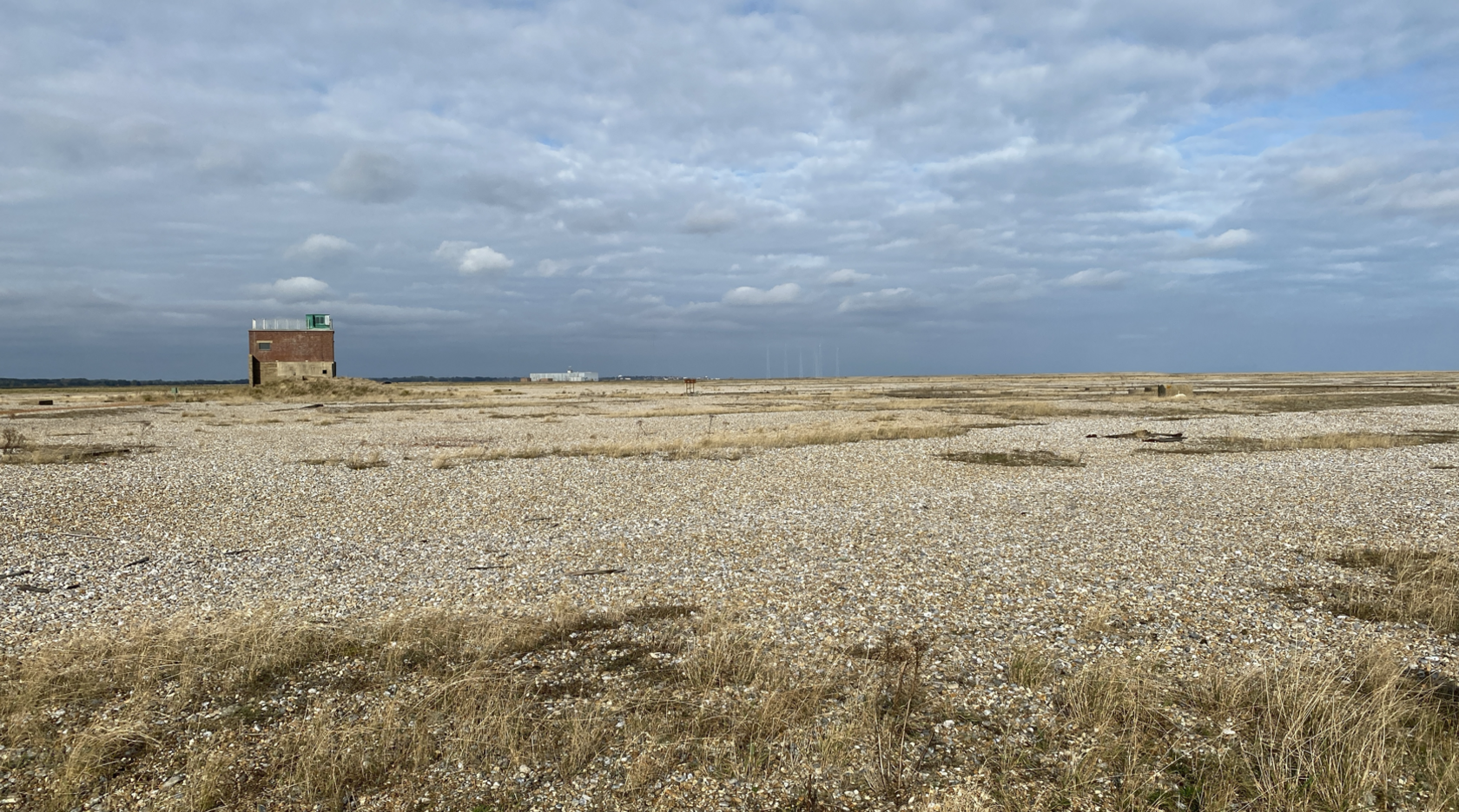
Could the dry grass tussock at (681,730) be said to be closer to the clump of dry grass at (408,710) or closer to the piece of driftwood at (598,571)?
the clump of dry grass at (408,710)

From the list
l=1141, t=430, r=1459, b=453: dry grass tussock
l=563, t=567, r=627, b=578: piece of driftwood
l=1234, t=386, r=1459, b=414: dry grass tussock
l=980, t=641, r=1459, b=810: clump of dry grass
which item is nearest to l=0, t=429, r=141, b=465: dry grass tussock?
l=563, t=567, r=627, b=578: piece of driftwood

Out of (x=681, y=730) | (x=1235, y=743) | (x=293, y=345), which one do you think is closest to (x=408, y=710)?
(x=681, y=730)

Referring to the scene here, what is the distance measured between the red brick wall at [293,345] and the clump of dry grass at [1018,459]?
7859 cm

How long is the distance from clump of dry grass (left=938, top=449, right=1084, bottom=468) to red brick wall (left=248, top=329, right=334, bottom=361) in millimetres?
78594

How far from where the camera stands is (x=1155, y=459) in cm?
2627

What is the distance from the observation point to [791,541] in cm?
1469

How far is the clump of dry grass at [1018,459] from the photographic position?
25578 millimetres

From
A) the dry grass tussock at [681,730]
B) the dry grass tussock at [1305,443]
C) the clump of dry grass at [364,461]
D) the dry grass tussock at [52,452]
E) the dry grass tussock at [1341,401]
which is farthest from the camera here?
the dry grass tussock at [1341,401]

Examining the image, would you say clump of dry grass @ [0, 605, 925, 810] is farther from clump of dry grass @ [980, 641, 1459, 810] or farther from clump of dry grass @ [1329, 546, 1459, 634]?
clump of dry grass @ [1329, 546, 1459, 634]

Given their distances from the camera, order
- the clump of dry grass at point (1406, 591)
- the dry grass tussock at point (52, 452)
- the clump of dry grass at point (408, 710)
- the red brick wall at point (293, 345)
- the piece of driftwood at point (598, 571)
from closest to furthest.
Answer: the clump of dry grass at point (408, 710) < the clump of dry grass at point (1406, 591) < the piece of driftwood at point (598, 571) < the dry grass tussock at point (52, 452) < the red brick wall at point (293, 345)

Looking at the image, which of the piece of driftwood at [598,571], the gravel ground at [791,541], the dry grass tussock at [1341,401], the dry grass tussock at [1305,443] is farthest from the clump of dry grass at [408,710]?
the dry grass tussock at [1341,401]

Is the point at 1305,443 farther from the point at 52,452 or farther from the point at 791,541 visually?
the point at 52,452

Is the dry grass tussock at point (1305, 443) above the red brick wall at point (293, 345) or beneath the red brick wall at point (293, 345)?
beneath

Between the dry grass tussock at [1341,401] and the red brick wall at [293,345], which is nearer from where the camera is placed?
the dry grass tussock at [1341,401]
